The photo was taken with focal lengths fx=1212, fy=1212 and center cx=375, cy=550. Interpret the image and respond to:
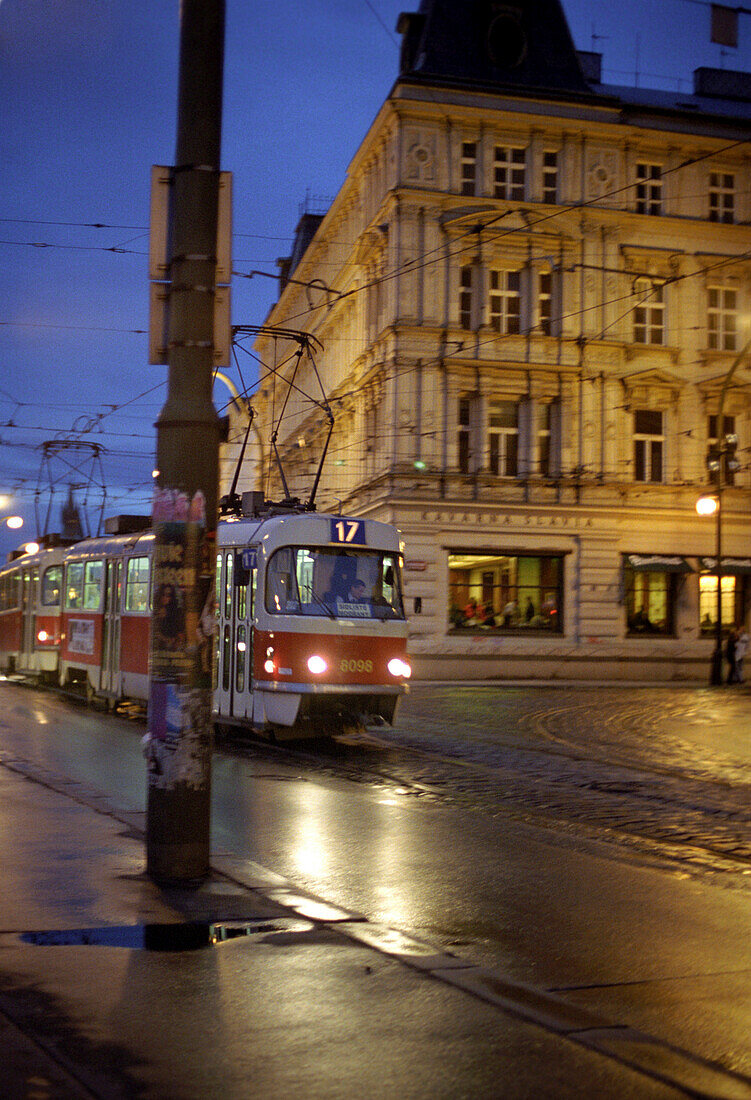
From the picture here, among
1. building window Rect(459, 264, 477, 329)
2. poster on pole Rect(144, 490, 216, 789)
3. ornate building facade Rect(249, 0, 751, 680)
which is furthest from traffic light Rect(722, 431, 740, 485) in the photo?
poster on pole Rect(144, 490, 216, 789)

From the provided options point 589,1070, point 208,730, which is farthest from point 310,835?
point 589,1070

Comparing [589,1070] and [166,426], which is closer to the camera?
[589,1070]

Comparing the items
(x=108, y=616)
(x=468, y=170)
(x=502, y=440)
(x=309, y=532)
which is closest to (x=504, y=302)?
(x=468, y=170)

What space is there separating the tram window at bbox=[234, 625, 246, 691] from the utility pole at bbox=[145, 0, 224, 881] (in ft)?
28.8

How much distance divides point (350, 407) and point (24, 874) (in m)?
33.5

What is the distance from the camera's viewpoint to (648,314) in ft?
122

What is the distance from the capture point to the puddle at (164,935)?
19.0 ft

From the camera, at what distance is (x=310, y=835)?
30.9ft

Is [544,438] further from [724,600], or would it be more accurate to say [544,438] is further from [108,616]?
[108,616]

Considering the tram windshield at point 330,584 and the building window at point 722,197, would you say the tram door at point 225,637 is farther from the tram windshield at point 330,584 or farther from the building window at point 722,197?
the building window at point 722,197

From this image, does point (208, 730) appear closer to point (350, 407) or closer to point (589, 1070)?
point (589, 1070)

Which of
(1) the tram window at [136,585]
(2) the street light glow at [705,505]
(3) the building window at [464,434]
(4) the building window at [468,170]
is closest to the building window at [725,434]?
(2) the street light glow at [705,505]

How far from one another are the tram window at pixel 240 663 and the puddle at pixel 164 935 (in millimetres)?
9729

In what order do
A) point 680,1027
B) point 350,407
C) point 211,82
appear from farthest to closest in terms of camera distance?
point 350,407 → point 211,82 → point 680,1027
